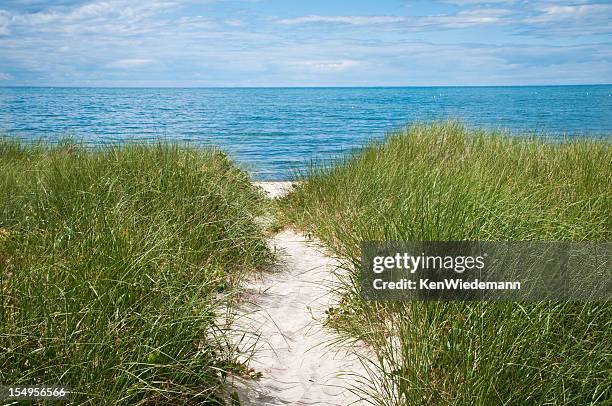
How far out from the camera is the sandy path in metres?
3.59

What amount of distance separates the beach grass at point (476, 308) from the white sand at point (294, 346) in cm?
19

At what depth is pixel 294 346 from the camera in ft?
14.0

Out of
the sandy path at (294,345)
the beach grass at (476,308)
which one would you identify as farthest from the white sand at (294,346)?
the beach grass at (476,308)

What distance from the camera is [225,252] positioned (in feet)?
17.9

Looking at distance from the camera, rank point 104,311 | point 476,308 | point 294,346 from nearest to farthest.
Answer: point 104,311, point 476,308, point 294,346

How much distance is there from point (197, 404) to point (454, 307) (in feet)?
5.18

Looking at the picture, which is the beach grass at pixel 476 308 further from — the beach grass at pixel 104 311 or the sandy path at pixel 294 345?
the beach grass at pixel 104 311

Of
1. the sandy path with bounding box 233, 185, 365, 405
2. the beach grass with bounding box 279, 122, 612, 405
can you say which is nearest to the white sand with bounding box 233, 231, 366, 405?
the sandy path with bounding box 233, 185, 365, 405

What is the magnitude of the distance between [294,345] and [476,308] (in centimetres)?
159

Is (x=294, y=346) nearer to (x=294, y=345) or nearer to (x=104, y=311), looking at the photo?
(x=294, y=345)

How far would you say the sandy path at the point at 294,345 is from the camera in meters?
3.59

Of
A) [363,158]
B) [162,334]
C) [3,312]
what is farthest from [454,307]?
[363,158]

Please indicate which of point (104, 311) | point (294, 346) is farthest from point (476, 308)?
point (104, 311)

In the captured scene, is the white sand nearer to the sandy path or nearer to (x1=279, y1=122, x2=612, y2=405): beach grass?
the sandy path
